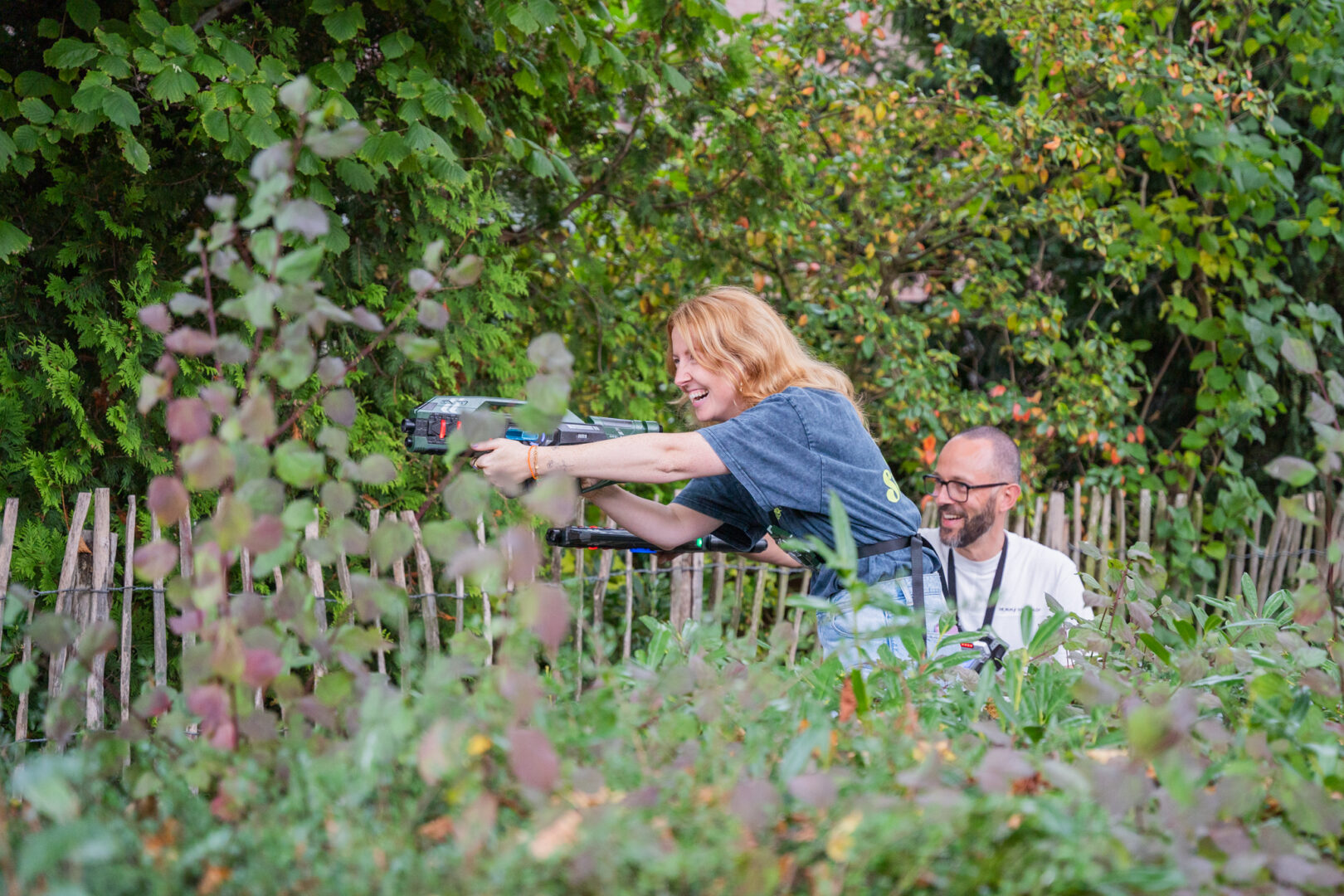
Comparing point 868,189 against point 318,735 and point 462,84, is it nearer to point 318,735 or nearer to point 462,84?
point 462,84

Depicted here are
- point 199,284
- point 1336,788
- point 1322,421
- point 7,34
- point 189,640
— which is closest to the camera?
point 1336,788

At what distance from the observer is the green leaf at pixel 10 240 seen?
2770 mm

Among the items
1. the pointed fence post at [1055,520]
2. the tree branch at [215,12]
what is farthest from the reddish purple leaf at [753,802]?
the pointed fence post at [1055,520]

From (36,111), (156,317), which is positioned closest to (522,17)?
(36,111)

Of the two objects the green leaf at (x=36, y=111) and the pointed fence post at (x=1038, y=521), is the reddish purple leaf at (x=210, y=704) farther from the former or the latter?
the pointed fence post at (x=1038, y=521)

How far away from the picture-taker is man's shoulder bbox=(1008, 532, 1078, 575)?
9.95 ft

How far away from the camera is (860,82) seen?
4.90 m

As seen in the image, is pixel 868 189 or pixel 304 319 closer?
pixel 304 319

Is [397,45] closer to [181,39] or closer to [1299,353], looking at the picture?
[181,39]

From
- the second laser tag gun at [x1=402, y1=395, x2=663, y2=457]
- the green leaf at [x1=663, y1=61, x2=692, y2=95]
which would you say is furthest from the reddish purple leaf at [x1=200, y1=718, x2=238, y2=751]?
the green leaf at [x1=663, y1=61, x2=692, y2=95]

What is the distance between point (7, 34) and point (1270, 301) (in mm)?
5511

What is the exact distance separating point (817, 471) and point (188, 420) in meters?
1.52

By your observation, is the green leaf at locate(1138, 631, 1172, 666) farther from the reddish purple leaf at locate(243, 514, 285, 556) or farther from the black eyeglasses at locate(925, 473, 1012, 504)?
the black eyeglasses at locate(925, 473, 1012, 504)

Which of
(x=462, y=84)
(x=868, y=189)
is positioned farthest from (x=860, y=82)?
(x=462, y=84)
